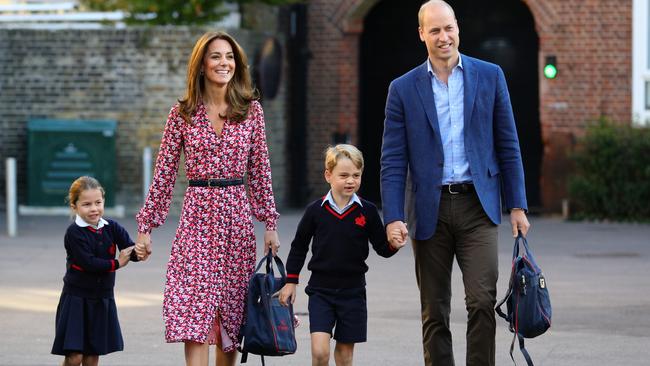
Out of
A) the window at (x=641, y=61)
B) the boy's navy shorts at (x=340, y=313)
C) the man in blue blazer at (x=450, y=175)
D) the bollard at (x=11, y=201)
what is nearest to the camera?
the man in blue blazer at (x=450, y=175)

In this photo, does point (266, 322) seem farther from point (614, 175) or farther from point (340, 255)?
point (614, 175)

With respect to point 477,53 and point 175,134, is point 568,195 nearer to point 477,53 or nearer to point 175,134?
point 477,53

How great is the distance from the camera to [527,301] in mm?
6613

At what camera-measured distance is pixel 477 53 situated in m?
20.3

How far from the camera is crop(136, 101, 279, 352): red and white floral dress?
661cm

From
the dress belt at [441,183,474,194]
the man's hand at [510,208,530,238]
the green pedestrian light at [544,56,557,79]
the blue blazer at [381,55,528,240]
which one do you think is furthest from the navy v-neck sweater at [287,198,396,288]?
the green pedestrian light at [544,56,557,79]

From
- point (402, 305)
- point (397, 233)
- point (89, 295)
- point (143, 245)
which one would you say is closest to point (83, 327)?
point (89, 295)

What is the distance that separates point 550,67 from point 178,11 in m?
5.07

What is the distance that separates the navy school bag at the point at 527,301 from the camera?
6.59 metres

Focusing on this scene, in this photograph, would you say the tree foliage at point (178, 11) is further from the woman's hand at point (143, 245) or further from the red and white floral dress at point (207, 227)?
the woman's hand at point (143, 245)

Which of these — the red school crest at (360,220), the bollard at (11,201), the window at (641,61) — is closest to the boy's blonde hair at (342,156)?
the red school crest at (360,220)

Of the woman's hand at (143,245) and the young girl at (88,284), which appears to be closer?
the woman's hand at (143,245)

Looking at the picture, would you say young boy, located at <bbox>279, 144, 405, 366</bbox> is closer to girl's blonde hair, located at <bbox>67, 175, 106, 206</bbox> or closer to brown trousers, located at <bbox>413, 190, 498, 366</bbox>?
brown trousers, located at <bbox>413, 190, 498, 366</bbox>

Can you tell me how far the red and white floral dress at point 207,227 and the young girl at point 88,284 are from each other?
0.41 meters
